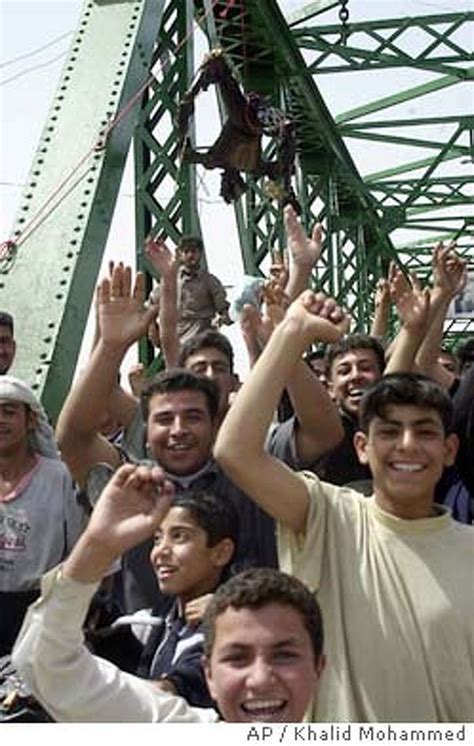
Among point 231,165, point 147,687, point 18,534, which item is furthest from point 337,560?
point 231,165

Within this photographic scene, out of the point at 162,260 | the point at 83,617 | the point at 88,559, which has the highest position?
the point at 162,260

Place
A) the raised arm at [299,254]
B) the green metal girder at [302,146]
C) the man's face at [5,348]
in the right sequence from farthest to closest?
the green metal girder at [302,146] < the man's face at [5,348] < the raised arm at [299,254]

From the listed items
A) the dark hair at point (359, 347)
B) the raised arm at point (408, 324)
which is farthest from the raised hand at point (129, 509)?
the dark hair at point (359, 347)

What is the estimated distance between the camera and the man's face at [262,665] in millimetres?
1971

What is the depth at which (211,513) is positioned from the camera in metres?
2.89

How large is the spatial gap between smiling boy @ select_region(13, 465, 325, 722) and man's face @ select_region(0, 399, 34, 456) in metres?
1.35

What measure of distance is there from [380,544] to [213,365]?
5.02 ft

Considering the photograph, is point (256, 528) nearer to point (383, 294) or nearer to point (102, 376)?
point (102, 376)

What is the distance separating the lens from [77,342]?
470 cm

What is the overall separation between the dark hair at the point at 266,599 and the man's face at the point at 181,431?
1.04 metres

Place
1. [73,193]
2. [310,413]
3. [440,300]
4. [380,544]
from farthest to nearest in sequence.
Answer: [73,193] < [440,300] < [310,413] < [380,544]

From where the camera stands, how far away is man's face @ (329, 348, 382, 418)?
3.58m

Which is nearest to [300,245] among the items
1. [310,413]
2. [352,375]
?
[352,375]

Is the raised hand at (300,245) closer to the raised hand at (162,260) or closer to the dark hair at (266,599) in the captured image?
the raised hand at (162,260)
